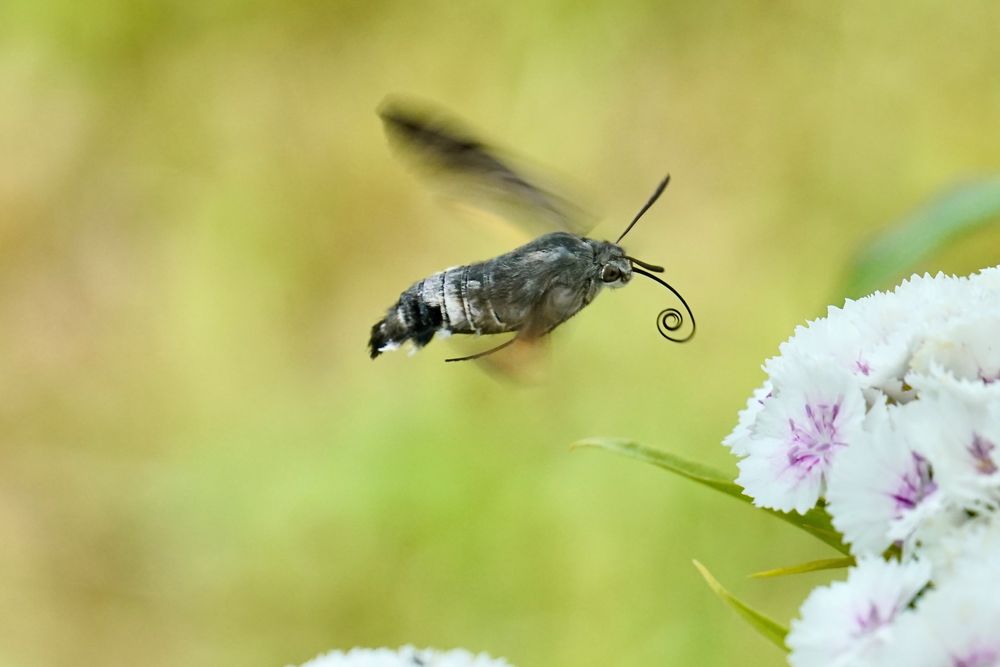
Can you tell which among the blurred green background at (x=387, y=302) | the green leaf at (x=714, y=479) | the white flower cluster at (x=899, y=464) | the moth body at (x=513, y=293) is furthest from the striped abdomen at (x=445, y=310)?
the blurred green background at (x=387, y=302)

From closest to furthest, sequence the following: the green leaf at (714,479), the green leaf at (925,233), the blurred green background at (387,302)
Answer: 1. the green leaf at (714,479)
2. the green leaf at (925,233)
3. the blurred green background at (387,302)

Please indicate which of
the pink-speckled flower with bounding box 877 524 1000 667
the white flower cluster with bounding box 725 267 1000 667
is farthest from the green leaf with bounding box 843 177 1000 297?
the pink-speckled flower with bounding box 877 524 1000 667

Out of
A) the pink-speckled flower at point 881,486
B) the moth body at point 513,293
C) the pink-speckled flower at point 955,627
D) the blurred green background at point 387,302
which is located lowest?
the pink-speckled flower at point 955,627

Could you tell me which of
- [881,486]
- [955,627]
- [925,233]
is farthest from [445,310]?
[925,233]

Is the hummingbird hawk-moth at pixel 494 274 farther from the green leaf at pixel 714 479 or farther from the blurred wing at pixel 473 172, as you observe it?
the green leaf at pixel 714 479

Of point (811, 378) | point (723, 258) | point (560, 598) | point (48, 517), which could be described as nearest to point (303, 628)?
point (560, 598)

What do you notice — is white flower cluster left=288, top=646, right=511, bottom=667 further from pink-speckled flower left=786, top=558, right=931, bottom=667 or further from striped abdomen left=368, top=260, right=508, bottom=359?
striped abdomen left=368, top=260, right=508, bottom=359
